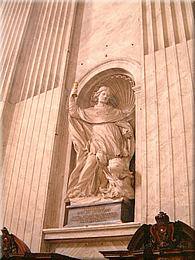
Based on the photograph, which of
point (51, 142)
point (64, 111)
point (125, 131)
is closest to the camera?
point (125, 131)

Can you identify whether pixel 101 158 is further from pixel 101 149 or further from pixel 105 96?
pixel 105 96

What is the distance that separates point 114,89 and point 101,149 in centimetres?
165

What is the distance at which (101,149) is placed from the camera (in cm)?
627

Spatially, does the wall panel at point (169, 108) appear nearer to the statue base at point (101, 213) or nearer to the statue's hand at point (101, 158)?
the statue base at point (101, 213)

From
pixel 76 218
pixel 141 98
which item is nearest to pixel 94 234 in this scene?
pixel 76 218

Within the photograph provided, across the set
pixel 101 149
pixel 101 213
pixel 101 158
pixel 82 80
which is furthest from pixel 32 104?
pixel 101 213

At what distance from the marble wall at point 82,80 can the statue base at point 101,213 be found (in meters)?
0.25

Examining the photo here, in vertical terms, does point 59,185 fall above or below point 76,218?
above

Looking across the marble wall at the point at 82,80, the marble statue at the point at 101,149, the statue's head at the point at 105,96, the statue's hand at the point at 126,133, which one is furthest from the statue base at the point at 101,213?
the statue's head at the point at 105,96

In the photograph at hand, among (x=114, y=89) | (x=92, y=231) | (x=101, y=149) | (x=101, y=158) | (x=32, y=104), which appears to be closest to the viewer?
(x=92, y=231)

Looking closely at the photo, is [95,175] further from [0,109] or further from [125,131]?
[0,109]

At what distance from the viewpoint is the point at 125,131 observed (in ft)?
20.9

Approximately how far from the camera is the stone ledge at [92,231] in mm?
5260

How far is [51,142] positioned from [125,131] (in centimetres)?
151
